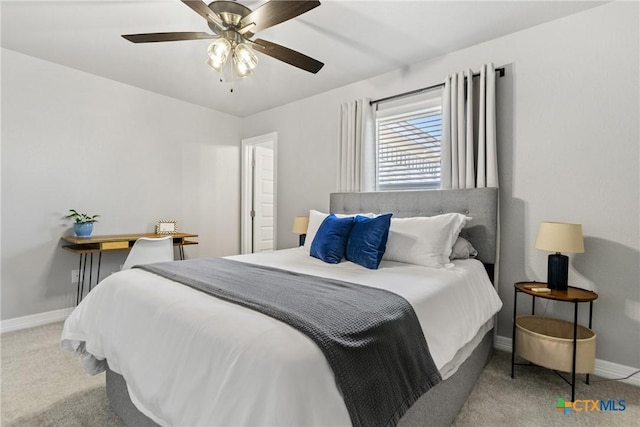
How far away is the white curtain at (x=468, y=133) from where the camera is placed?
2.52 m

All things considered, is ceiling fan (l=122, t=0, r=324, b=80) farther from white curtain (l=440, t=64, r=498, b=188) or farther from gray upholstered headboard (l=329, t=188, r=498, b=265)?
gray upholstered headboard (l=329, t=188, r=498, b=265)

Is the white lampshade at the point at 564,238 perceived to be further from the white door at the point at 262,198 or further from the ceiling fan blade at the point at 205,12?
the white door at the point at 262,198

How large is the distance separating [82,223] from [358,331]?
10.8 feet

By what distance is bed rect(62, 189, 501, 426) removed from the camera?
868 mm

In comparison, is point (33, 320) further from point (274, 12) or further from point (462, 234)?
point (462, 234)

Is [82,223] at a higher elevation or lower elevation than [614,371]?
higher

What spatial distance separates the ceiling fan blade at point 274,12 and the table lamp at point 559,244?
78.3 inches

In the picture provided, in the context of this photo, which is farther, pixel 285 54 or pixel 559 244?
pixel 285 54

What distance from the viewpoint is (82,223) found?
3.16 meters

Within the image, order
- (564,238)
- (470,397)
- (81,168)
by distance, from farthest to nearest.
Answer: (81,168)
(564,238)
(470,397)

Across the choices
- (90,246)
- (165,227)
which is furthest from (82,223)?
(165,227)

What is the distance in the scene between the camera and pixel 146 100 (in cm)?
381

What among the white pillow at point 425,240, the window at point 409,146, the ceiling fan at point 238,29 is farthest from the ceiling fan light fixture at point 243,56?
the window at point 409,146

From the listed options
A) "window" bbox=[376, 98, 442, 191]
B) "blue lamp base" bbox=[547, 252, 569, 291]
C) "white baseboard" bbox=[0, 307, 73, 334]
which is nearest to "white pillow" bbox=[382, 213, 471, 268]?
"blue lamp base" bbox=[547, 252, 569, 291]
